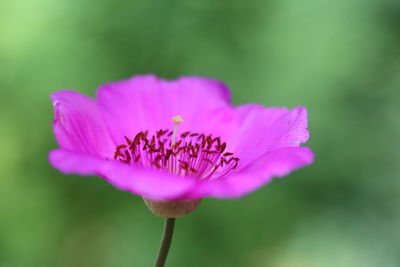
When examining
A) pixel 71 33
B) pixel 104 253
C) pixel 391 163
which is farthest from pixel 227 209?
pixel 71 33

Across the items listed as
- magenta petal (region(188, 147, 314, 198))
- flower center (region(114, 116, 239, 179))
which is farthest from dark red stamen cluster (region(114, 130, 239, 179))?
magenta petal (region(188, 147, 314, 198))

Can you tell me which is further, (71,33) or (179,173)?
(71,33)

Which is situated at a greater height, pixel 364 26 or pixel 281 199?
pixel 364 26

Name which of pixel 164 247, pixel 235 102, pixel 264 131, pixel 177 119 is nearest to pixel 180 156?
pixel 177 119

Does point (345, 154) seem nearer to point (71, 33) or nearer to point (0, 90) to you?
point (71, 33)

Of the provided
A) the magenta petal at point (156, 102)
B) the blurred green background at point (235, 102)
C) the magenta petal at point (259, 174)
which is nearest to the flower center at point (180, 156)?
the magenta petal at point (156, 102)

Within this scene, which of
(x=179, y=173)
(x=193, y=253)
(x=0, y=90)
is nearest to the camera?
(x=179, y=173)

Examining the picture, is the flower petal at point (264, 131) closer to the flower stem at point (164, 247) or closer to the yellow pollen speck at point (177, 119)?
the yellow pollen speck at point (177, 119)

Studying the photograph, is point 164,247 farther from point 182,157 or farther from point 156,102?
point 156,102
